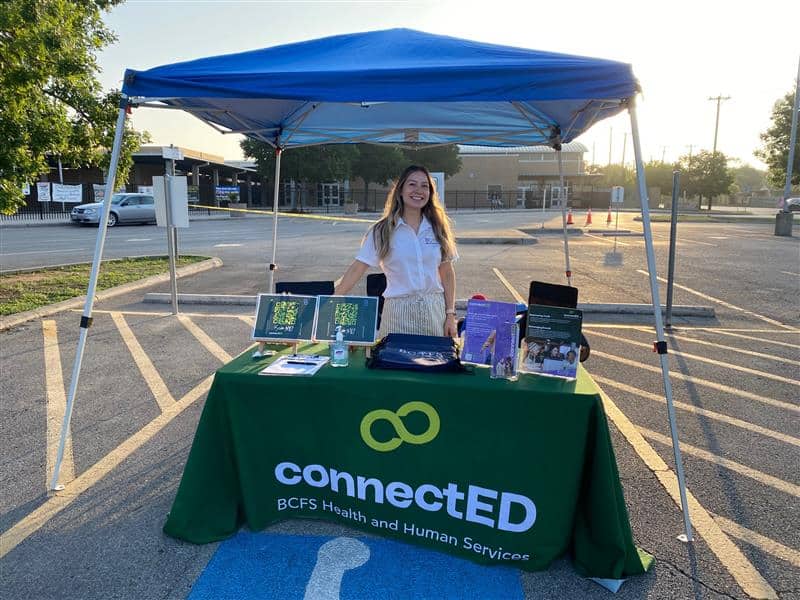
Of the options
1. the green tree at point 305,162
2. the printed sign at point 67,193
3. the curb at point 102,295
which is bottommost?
the curb at point 102,295

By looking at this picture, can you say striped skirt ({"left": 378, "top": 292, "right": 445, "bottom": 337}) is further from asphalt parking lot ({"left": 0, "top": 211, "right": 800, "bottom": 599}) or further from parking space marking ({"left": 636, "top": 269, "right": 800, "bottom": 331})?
parking space marking ({"left": 636, "top": 269, "right": 800, "bottom": 331})

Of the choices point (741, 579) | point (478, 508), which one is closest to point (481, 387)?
point (478, 508)

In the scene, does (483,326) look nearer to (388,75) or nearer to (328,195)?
(388,75)

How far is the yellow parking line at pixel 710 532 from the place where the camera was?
2590 millimetres

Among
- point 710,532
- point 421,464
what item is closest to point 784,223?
point 710,532

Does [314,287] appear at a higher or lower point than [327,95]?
lower

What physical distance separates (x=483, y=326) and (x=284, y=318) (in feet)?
3.91

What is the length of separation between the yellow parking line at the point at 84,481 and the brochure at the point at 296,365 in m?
1.49

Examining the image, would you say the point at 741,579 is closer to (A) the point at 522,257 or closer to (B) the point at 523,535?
(B) the point at 523,535

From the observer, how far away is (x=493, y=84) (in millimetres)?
2875

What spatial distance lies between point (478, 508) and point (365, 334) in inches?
44.0

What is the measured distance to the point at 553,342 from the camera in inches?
115

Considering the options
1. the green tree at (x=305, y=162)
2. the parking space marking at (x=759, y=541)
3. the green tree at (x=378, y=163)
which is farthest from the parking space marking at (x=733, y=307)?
the green tree at (x=378, y=163)

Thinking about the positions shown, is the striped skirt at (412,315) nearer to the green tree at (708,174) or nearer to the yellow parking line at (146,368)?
the yellow parking line at (146,368)
